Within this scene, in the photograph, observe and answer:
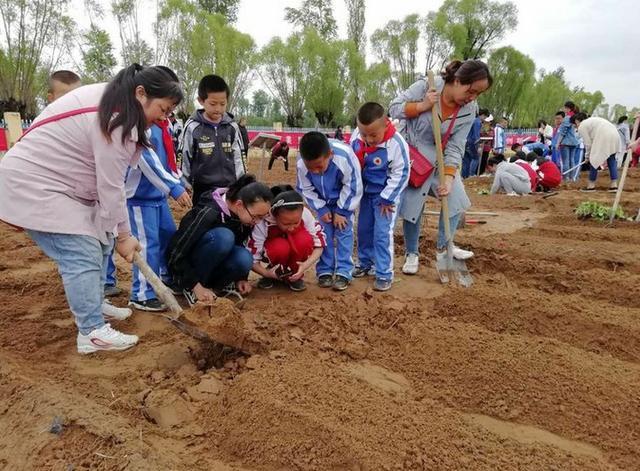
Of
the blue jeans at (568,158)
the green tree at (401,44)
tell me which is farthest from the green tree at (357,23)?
A: the blue jeans at (568,158)

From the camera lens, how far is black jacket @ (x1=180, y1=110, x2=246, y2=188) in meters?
3.55

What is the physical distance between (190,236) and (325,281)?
120 cm

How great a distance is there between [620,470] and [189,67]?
29683 millimetres

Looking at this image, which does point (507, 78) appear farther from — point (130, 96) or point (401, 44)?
point (130, 96)

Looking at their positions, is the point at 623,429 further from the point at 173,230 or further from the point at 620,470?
the point at 173,230

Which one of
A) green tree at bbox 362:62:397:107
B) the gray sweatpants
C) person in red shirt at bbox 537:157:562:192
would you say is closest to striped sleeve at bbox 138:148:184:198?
the gray sweatpants

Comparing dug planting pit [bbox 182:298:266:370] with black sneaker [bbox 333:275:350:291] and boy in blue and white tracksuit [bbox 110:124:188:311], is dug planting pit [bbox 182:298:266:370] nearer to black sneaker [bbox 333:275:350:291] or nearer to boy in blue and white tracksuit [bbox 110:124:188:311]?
boy in blue and white tracksuit [bbox 110:124:188:311]

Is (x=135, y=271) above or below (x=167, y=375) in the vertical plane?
above

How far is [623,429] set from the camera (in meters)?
2.04

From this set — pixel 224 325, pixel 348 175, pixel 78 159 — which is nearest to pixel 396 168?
pixel 348 175

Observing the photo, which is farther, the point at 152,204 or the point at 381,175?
the point at 381,175

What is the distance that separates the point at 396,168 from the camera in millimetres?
3615

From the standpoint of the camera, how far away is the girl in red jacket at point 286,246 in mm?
3645

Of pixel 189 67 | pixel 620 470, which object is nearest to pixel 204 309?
pixel 620 470
